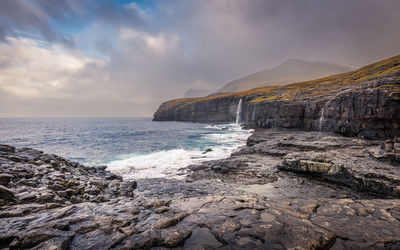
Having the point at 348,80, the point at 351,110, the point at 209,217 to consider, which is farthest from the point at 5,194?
the point at 348,80

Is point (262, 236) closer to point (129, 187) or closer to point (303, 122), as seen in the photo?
point (129, 187)

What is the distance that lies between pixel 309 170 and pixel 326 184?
1354 millimetres

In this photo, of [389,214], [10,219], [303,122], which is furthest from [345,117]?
[10,219]

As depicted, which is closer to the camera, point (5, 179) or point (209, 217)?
point (209, 217)

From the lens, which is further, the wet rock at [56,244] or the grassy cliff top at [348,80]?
the grassy cliff top at [348,80]

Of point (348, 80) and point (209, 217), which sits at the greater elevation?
point (348, 80)

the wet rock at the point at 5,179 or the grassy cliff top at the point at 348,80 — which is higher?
the grassy cliff top at the point at 348,80

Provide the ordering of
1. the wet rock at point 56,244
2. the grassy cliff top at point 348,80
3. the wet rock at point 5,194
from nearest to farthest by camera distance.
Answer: the wet rock at point 56,244 → the wet rock at point 5,194 → the grassy cliff top at point 348,80

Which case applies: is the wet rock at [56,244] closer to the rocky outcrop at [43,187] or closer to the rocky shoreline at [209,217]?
the rocky shoreline at [209,217]

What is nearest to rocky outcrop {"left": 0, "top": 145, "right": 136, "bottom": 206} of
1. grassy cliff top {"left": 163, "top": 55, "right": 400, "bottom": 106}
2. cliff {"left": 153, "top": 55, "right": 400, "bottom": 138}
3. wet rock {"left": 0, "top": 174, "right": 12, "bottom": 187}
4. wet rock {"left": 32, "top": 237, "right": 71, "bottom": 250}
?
wet rock {"left": 0, "top": 174, "right": 12, "bottom": 187}

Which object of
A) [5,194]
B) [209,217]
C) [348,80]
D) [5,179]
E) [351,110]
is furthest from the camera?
[348,80]

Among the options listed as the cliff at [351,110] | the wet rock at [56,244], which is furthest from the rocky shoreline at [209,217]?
the cliff at [351,110]

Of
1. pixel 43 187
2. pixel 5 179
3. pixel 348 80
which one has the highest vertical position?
pixel 348 80

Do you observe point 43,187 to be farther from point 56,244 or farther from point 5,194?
point 56,244
